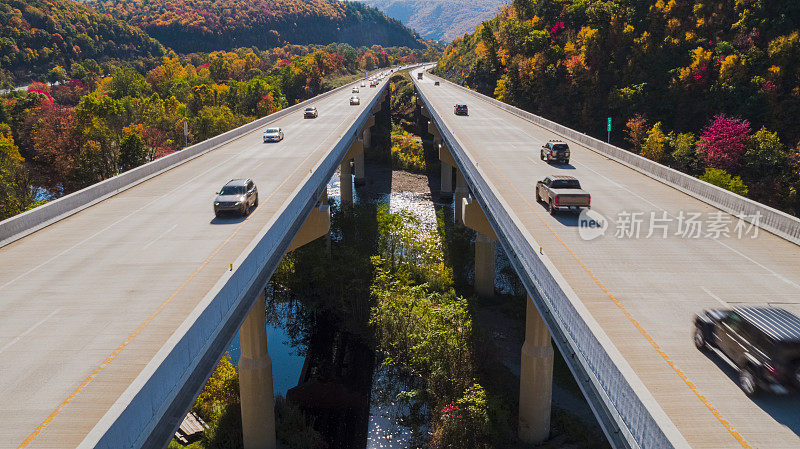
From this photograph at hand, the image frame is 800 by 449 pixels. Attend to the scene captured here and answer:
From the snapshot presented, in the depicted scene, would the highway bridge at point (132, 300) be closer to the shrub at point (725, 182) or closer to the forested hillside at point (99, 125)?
the forested hillside at point (99, 125)

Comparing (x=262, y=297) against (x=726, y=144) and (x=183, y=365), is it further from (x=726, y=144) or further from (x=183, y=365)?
(x=726, y=144)

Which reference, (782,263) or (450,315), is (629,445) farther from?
(450,315)

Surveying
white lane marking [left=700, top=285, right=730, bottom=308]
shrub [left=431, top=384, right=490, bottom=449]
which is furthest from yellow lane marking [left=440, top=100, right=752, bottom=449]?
shrub [left=431, top=384, right=490, bottom=449]

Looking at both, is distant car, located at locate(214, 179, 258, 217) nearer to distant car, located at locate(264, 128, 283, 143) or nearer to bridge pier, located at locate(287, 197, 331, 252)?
bridge pier, located at locate(287, 197, 331, 252)

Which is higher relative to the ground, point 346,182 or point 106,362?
point 106,362

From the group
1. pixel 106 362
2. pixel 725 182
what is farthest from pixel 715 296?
pixel 725 182
